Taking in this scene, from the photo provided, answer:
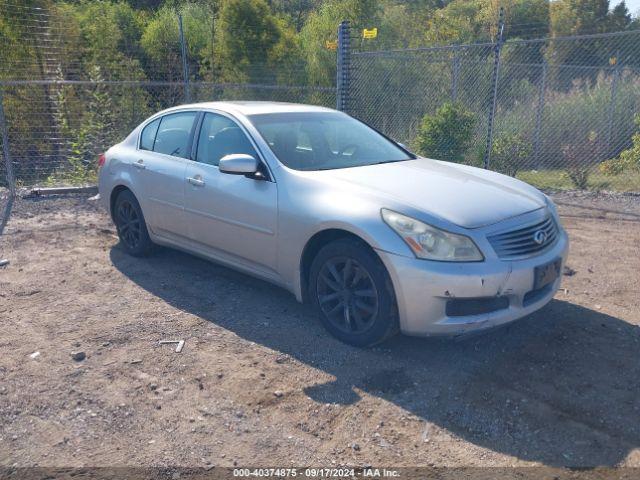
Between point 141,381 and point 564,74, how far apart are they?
18562 millimetres

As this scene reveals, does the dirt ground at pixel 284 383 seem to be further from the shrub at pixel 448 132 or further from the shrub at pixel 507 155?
the shrub at pixel 507 155

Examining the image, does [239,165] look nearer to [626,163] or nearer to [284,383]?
[284,383]

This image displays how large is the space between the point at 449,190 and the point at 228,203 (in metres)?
1.71

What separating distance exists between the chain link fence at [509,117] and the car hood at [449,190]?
206 inches

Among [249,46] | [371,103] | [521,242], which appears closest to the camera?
[521,242]

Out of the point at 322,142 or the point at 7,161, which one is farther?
the point at 7,161

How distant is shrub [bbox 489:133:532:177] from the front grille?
22.5ft

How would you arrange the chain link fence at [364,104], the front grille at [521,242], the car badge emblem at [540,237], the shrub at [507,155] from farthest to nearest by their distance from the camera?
the shrub at [507,155]
the chain link fence at [364,104]
the car badge emblem at [540,237]
the front grille at [521,242]

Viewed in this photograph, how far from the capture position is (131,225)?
248 inches

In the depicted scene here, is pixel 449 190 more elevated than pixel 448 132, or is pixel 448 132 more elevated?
pixel 449 190

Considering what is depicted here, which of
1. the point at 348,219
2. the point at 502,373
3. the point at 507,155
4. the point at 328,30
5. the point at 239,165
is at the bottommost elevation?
the point at 507,155

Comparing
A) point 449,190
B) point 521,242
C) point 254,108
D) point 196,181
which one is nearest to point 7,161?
point 196,181

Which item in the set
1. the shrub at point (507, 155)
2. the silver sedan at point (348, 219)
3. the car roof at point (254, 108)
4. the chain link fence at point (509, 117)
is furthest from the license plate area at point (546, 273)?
the shrub at point (507, 155)

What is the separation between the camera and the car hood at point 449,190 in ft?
13.4
